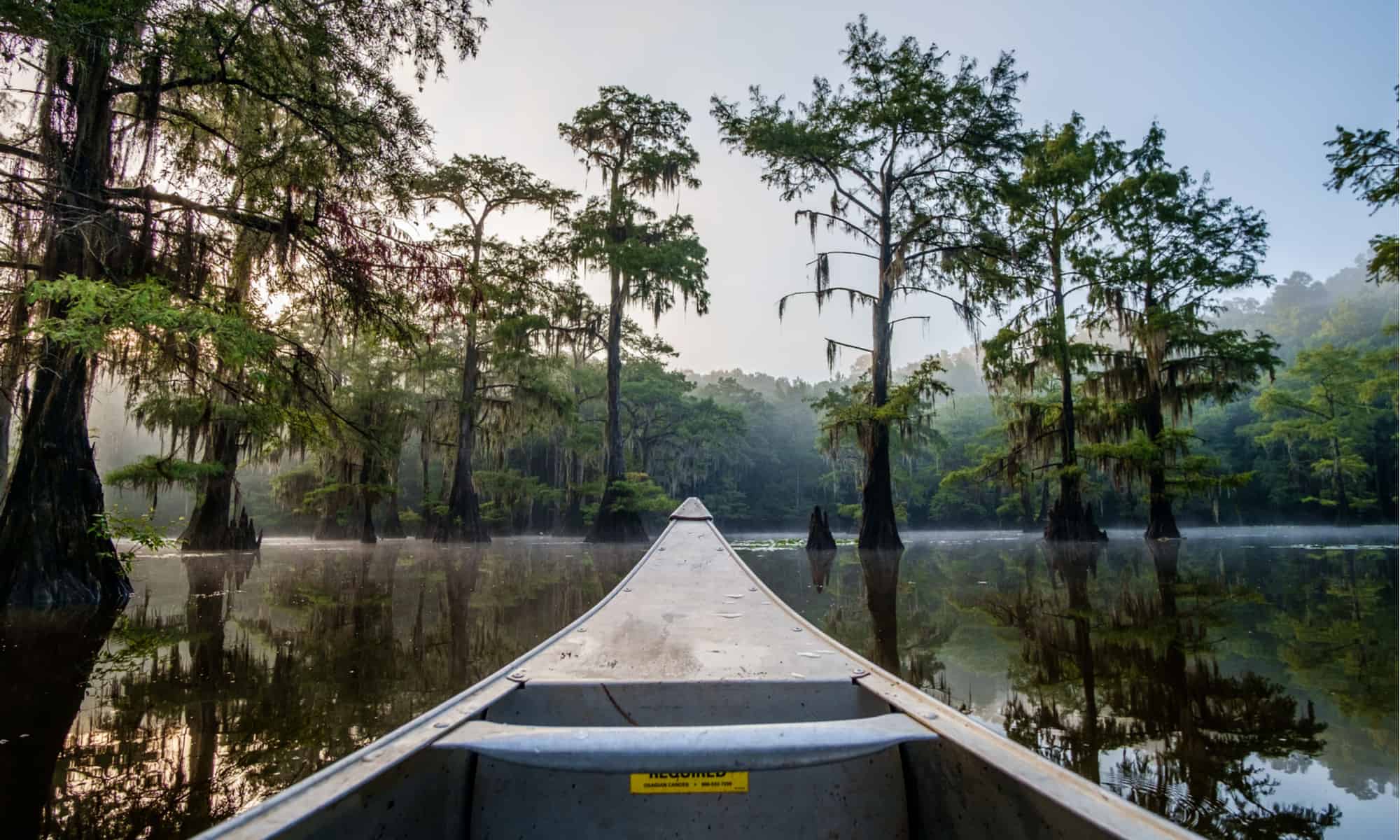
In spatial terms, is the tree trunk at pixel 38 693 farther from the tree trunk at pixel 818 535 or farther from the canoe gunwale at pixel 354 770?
the tree trunk at pixel 818 535

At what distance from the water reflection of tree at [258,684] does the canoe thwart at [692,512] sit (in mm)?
1750

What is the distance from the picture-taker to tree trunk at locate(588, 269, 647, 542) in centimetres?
1689

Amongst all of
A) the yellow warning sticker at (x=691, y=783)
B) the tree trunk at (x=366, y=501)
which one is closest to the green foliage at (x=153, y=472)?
the tree trunk at (x=366, y=501)

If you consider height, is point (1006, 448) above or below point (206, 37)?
below

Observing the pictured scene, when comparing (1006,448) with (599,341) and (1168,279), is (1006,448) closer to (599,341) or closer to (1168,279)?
(1168,279)

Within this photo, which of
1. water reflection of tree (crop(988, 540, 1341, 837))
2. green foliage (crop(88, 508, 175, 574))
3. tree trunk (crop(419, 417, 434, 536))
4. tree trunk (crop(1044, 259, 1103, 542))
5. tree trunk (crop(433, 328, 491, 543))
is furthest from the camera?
tree trunk (crop(419, 417, 434, 536))

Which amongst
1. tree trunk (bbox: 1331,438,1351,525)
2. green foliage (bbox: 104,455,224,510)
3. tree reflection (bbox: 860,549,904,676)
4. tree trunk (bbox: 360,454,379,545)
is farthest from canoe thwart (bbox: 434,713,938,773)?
tree trunk (bbox: 1331,438,1351,525)

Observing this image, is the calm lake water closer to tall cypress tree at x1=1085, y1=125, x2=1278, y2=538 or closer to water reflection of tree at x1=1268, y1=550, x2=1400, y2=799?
water reflection of tree at x1=1268, y1=550, x2=1400, y2=799

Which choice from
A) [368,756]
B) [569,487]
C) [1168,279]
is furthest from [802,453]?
[368,756]

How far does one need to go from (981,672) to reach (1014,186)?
13.3 meters

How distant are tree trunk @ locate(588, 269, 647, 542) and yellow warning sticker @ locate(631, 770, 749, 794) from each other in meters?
15.6

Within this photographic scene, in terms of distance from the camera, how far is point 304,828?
0.97m

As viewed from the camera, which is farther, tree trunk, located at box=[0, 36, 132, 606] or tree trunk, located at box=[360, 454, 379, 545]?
tree trunk, located at box=[360, 454, 379, 545]

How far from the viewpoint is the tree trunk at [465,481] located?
1730 cm
